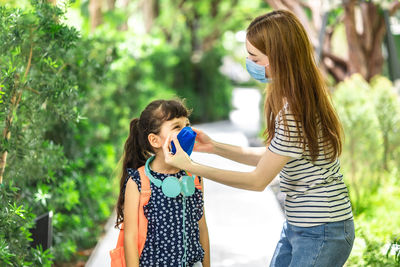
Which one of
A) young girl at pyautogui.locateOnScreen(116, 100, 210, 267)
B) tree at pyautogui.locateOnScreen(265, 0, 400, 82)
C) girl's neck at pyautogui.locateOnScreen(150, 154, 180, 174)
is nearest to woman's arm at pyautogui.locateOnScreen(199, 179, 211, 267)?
young girl at pyautogui.locateOnScreen(116, 100, 210, 267)

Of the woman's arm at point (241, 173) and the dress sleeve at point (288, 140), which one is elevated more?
the dress sleeve at point (288, 140)

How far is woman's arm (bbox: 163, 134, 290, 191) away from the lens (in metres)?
2.48

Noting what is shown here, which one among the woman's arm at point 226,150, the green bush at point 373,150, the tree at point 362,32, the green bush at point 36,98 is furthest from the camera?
the tree at point 362,32

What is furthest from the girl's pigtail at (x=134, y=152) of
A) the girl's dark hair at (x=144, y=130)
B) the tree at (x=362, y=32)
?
the tree at (x=362, y=32)

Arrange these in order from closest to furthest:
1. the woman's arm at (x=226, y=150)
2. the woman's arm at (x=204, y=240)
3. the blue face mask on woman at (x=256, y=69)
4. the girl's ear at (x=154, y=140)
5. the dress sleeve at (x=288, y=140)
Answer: the dress sleeve at (x=288, y=140) < the blue face mask on woman at (x=256, y=69) < the girl's ear at (x=154, y=140) < the woman's arm at (x=204, y=240) < the woman's arm at (x=226, y=150)

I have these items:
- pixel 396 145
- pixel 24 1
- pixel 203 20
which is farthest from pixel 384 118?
pixel 203 20

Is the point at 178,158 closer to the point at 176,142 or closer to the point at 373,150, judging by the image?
the point at 176,142

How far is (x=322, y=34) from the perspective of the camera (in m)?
9.35

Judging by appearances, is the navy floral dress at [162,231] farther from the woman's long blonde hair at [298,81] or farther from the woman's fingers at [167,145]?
the woman's long blonde hair at [298,81]

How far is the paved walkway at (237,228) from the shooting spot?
16.0ft

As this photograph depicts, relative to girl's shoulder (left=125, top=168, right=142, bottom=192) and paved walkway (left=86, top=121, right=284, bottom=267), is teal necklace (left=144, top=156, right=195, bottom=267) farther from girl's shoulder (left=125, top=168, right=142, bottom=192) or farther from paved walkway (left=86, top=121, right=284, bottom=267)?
paved walkway (left=86, top=121, right=284, bottom=267)

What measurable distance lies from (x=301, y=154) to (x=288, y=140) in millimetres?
93

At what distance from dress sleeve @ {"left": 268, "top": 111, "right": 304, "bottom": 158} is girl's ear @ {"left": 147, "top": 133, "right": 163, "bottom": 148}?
24.7 inches

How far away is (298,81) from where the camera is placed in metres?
2.51
